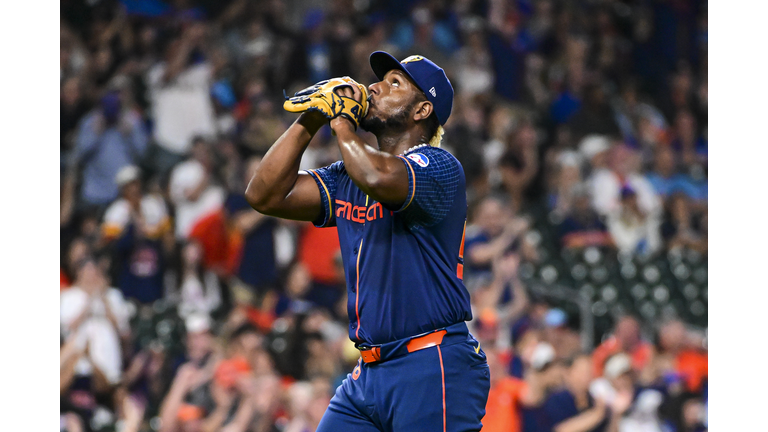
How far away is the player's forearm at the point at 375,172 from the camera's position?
2.96 meters

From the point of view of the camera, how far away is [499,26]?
1084 cm

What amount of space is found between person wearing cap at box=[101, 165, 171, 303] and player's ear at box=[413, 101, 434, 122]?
5.07 metres

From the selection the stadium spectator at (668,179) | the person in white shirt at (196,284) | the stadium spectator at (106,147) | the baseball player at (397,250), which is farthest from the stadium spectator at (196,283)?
the stadium spectator at (668,179)

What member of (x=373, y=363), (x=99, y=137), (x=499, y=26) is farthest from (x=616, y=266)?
(x=373, y=363)

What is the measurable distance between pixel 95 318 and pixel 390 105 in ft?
16.0

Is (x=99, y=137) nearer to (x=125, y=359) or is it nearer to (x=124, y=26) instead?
(x=124, y=26)

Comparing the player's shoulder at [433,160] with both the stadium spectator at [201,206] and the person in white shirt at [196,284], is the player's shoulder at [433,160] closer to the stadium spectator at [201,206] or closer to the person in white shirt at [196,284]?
the person in white shirt at [196,284]

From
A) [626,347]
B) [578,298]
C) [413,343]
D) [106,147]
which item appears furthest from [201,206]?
[413,343]

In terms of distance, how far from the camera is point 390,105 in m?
3.39

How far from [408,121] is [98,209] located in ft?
18.1

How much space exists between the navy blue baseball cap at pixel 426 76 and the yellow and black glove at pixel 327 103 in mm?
294

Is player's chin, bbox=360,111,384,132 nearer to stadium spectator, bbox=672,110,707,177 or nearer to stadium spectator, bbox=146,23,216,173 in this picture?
stadium spectator, bbox=146,23,216,173

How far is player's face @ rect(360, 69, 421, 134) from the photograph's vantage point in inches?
134

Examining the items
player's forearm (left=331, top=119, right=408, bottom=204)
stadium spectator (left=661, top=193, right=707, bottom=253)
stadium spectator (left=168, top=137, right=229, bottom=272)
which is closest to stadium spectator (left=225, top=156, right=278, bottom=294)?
stadium spectator (left=168, top=137, right=229, bottom=272)
